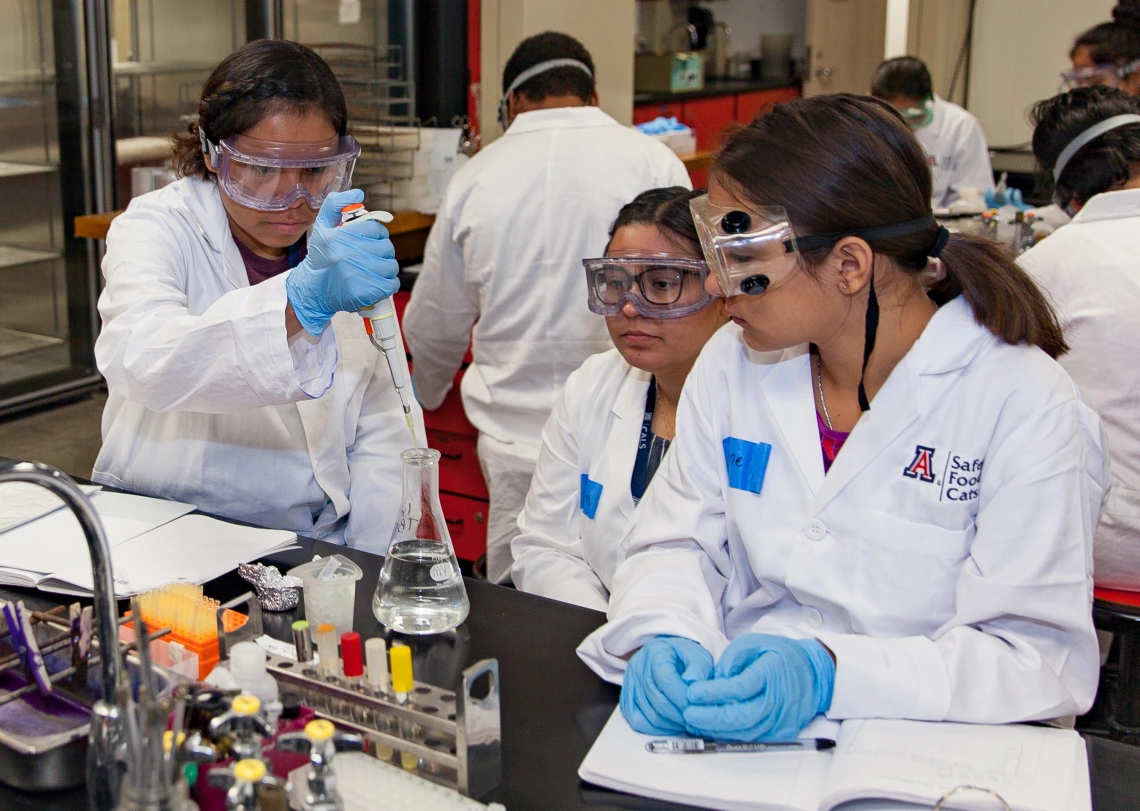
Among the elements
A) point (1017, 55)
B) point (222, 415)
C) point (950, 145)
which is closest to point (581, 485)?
point (222, 415)

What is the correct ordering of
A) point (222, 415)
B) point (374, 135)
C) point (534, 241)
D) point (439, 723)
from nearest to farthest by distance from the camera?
point (439, 723) < point (222, 415) < point (534, 241) < point (374, 135)

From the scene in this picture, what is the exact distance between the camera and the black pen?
3.93 feet

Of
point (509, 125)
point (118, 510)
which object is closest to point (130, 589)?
point (118, 510)

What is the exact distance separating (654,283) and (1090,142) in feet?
4.49

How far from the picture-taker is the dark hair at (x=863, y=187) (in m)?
1.42

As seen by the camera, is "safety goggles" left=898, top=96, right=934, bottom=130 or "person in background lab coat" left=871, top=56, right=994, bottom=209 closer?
"safety goggles" left=898, top=96, right=934, bottom=130

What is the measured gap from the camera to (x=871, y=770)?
44.8 inches

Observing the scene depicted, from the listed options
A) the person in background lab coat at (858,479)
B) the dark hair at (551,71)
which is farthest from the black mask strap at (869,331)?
the dark hair at (551,71)

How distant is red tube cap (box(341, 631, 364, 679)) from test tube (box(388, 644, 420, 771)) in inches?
1.9

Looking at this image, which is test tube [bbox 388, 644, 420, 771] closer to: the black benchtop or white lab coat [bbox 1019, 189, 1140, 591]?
white lab coat [bbox 1019, 189, 1140, 591]

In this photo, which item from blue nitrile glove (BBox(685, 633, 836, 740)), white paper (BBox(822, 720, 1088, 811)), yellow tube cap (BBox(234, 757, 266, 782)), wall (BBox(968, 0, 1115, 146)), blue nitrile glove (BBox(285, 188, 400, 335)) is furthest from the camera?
wall (BBox(968, 0, 1115, 146))

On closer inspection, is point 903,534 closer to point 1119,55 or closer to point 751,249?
point 751,249

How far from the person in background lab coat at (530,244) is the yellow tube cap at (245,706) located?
192cm

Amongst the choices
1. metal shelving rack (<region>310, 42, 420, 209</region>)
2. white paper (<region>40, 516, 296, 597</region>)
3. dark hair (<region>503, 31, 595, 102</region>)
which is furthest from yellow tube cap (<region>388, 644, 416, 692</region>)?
metal shelving rack (<region>310, 42, 420, 209</region>)
